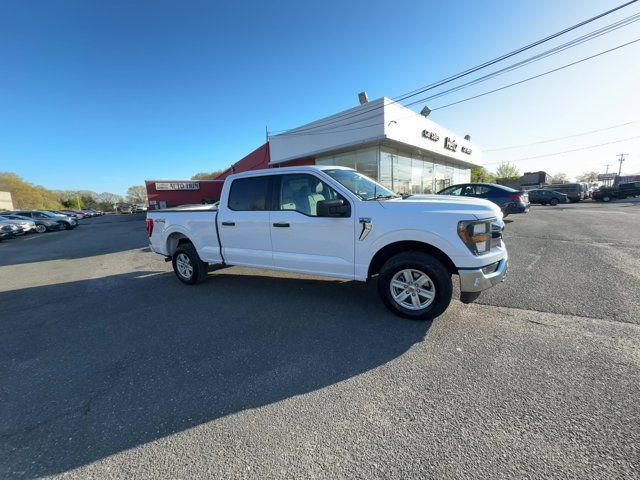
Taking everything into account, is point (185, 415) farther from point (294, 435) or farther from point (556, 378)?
point (556, 378)

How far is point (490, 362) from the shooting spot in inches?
109

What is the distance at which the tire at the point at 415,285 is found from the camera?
3.41m

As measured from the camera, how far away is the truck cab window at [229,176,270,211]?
15.4ft

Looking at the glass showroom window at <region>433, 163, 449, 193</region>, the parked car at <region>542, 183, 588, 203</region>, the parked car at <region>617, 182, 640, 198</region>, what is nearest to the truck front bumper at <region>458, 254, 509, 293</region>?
the glass showroom window at <region>433, 163, 449, 193</region>

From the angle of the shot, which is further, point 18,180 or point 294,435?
point 18,180

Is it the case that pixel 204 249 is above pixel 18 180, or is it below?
below

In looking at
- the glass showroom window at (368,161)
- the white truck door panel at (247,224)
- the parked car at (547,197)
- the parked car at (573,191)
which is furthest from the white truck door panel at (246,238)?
the parked car at (573,191)

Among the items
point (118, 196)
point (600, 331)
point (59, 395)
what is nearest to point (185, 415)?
point (59, 395)

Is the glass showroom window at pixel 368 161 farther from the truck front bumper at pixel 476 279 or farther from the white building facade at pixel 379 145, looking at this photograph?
the truck front bumper at pixel 476 279

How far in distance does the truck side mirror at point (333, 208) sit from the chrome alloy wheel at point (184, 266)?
3366 mm

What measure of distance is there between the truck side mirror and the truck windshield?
0.36 m

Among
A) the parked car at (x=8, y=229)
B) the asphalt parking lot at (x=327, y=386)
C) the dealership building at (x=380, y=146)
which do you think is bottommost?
the asphalt parking lot at (x=327, y=386)

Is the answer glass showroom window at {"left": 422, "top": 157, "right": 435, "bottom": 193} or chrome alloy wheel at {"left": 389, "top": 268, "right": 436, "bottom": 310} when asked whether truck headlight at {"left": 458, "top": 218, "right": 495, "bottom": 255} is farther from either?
glass showroom window at {"left": 422, "top": 157, "right": 435, "bottom": 193}

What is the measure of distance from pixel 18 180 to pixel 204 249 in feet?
286
